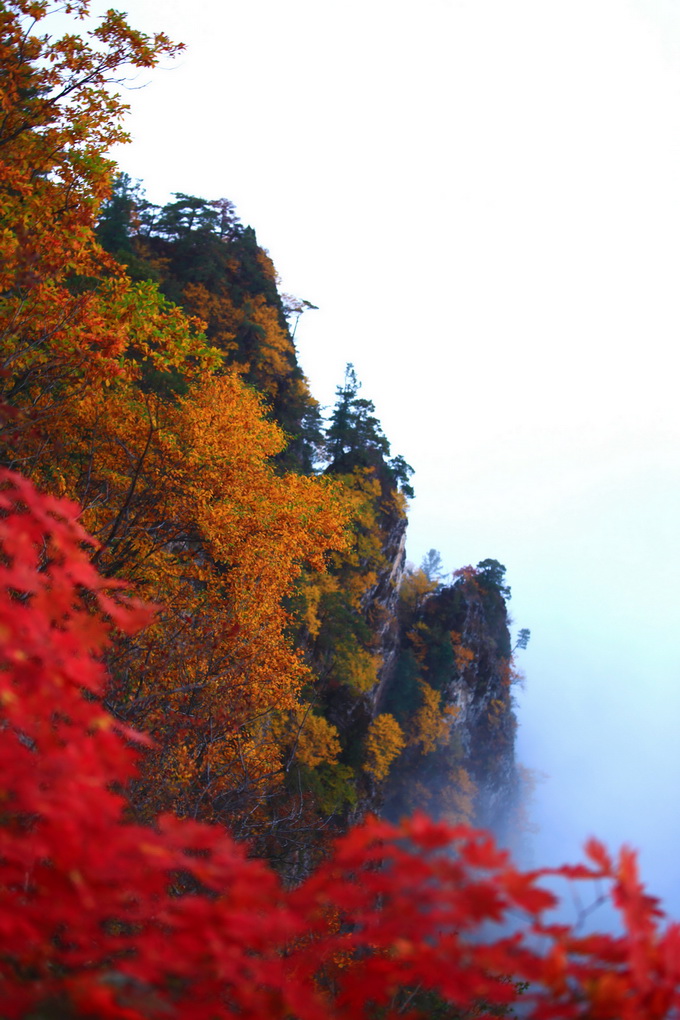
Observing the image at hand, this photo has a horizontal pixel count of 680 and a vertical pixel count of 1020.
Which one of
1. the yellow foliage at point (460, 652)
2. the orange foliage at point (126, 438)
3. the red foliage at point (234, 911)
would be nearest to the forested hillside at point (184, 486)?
the orange foliage at point (126, 438)

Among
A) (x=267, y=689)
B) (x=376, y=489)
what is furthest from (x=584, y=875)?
(x=376, y=489)

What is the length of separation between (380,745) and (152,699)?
27.8m

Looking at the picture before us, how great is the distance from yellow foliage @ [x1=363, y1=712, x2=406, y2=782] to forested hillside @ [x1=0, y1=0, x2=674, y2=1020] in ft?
22.5

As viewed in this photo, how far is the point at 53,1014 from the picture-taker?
4.57 ft

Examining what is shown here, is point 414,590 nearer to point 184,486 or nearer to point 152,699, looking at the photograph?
point 184,486

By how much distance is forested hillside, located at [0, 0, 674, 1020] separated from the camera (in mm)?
1422

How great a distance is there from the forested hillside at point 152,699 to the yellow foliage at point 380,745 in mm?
6845

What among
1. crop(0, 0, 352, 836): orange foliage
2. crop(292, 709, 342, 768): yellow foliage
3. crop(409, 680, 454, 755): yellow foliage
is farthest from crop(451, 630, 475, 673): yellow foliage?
crop(0, 0, 352, 836): orange foliage

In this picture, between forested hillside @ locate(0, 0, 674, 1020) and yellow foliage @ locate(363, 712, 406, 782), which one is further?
yellow foliage @ locate(363, 712, 406, 782)

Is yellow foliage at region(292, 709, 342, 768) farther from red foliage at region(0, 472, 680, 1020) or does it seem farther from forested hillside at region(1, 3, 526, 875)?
red foliage at region(0, 472, 680, 1020)

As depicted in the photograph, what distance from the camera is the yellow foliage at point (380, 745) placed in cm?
3069

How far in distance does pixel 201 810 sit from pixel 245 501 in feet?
21.1

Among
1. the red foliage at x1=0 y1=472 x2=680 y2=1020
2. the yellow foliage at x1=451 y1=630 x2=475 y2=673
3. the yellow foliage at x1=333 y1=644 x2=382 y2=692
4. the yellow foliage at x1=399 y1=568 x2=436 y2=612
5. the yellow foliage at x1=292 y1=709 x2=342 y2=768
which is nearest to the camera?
the red foliage at x1=0 y1=472 x2=680 y2=1020

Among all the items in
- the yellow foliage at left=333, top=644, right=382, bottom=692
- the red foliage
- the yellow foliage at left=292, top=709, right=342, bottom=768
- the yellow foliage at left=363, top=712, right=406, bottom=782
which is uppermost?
the yellow foliage at left=333, top=644, right=382, bottom=692
